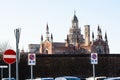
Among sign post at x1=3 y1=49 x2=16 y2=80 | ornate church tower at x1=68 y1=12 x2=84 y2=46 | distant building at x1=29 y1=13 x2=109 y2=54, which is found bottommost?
sign post at x1=3 y1=49 x2=16 y2=80

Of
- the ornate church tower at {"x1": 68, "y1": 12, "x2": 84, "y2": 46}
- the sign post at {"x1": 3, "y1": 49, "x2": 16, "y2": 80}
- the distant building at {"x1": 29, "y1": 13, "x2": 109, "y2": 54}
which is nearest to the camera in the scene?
the sign post at {"x1": 3, "y1": 49, "x2": 16, "y2": 80}

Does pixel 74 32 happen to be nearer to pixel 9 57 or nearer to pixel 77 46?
pixel 77 46

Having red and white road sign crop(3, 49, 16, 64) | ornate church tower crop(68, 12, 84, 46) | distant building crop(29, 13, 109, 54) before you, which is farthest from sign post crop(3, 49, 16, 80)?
ornate church tower crop(68, 12, 84, 46)

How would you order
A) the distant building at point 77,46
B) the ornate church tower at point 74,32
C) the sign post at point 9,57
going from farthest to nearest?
the ornate church tower at point 74,32, the distant building at point 77,46, the sign post at point 9,57

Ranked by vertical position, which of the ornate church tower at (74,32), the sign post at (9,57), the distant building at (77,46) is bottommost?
the sign post at (9,57)

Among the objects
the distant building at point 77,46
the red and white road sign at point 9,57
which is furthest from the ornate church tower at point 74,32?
the red and white road sign at point 9,57

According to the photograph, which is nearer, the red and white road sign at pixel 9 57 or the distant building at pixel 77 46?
the red and white road sign at pixel 9 57

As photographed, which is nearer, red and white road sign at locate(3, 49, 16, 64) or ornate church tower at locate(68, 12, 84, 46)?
red and white road sign at locate(3, 49, 16, 64)

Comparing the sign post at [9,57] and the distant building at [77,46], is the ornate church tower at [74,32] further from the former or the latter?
the sign post at [9,57]

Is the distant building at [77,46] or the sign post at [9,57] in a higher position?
the distant building at [77,46]

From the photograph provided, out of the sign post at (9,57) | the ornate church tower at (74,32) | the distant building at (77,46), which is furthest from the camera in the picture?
the ornate church tower at (74,32)

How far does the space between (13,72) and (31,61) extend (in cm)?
2780

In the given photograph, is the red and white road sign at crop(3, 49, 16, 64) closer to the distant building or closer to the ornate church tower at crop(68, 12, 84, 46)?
the distant building

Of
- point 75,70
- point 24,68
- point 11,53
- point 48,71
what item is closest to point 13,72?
point 24,68
